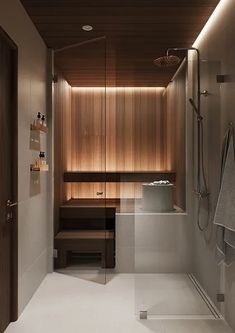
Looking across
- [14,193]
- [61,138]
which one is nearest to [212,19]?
[61,138]

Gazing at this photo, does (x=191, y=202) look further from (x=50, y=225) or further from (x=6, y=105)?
(x=6, y=105)

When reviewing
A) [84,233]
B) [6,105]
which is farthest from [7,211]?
[84,233]

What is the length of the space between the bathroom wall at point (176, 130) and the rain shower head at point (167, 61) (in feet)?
0.37

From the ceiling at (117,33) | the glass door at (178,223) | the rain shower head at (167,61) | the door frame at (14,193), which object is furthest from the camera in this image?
the rain shower head at (167,61)

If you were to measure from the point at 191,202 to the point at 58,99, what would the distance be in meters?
1.88

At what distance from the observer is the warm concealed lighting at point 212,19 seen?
2.60m

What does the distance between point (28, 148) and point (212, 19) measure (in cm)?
189

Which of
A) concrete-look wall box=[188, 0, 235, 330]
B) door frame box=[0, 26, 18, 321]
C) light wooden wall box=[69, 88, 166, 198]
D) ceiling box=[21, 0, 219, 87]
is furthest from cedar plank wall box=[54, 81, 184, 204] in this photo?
door frame box=[0, 26, 18, 321]

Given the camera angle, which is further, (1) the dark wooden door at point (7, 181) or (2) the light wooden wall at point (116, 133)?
(2) the light wooden wall at point (116, 133)

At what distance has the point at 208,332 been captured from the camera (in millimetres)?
2422

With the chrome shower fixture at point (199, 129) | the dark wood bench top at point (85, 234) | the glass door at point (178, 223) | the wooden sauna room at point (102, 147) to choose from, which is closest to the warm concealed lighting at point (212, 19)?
the chrome shower fixture at point (199, 129)

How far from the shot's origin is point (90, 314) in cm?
271

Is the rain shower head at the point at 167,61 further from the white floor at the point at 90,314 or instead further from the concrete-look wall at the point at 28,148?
the white floor at the point at 90,314

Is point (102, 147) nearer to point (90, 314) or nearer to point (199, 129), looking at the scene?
point (199, 129)
